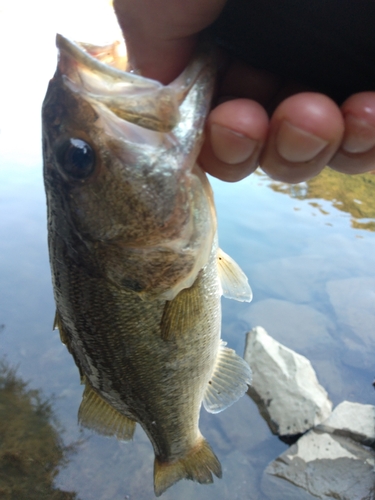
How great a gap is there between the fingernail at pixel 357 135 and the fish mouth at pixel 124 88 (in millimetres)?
485

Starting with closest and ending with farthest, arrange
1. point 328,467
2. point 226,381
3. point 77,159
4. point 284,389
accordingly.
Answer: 1. point 77,159
2. point 226,381
3. point 328,467
4. point 284,389

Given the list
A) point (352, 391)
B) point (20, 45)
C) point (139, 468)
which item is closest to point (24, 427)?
point (139, 468)

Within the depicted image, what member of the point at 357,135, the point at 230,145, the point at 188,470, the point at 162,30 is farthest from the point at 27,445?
the point at 357,135

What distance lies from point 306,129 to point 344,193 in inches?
246

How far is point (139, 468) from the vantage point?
11.8 ft

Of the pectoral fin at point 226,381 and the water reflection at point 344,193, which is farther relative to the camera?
the water reflection at point 344,193

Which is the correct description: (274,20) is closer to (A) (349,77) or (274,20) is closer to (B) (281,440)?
(A) (349,77)

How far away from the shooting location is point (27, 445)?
145 inches

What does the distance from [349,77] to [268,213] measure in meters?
4.89

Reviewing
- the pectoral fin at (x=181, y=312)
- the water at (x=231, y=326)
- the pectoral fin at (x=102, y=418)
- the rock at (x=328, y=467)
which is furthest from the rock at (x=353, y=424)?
the pectoral fin at (x=181, y=312)

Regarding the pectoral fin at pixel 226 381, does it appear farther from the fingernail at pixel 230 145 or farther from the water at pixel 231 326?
the water at pixel 231 326

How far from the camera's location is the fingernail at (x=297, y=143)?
3.86 feet

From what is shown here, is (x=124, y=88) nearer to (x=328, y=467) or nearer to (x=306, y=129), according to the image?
(x=306, y=129)

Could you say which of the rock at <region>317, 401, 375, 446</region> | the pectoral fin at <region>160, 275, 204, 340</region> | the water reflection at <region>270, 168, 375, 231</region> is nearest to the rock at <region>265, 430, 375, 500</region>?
the rock at <region>317, 401, 375, 446</region>
